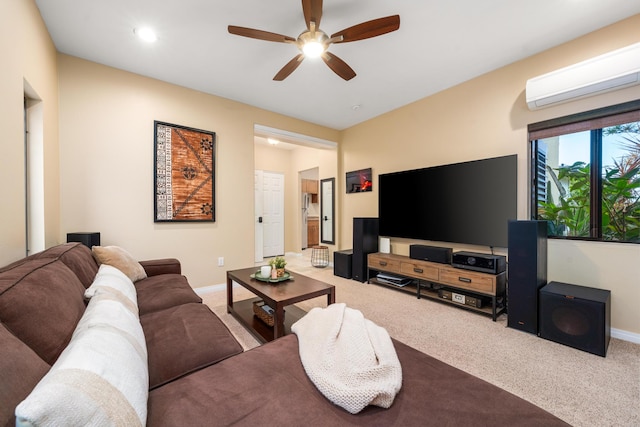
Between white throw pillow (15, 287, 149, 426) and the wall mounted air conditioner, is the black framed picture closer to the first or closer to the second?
the wall mounted air conditioner

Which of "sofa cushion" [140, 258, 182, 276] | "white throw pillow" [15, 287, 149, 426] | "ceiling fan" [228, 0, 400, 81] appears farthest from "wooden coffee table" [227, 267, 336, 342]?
"ceiling fan" [228, 0, 400, 81]

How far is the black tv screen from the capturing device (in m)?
2.80

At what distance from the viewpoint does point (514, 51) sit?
260 centimetres

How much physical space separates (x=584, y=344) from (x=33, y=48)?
4.73 m

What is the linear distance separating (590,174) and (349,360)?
2.91 meters

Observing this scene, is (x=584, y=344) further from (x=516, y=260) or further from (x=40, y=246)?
(x=40, y=246)

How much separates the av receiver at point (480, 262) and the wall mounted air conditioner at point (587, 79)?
157 centimetres

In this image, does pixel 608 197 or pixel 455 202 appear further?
pixel 455 202

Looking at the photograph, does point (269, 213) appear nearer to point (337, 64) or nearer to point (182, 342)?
point (337, 64)

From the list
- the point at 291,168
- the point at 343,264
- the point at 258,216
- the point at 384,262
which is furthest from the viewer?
the point at 291,168

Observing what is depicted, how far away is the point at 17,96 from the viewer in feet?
5.40

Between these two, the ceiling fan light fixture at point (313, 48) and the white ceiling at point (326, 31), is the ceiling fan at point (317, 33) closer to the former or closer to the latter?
the ceiling fan light fixture at point (313, 48)

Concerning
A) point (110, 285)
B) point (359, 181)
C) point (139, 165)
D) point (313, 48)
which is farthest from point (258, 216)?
point (110, 285)

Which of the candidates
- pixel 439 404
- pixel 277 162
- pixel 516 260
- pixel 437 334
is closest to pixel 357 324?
pixel 439 404
